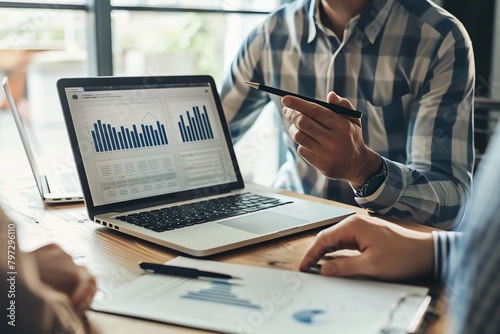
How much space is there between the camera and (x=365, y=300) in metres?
0.72

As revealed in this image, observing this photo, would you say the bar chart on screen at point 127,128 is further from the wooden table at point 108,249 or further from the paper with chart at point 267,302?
the paper with chart at point 267,302

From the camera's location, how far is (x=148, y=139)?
120 centimetres

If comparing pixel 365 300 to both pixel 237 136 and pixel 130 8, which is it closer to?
pixel 237 136

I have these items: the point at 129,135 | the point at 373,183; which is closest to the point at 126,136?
the point at 129,135

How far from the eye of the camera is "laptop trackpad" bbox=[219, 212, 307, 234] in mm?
998

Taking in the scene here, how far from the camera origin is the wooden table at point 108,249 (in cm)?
67

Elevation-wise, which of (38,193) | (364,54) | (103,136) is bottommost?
(38,193)

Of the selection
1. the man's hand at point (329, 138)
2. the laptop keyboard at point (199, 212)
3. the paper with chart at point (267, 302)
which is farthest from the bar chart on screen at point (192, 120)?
the paper with chart at point (267, 302)

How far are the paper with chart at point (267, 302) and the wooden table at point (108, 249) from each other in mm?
23

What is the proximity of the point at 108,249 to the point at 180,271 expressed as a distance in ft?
0.59

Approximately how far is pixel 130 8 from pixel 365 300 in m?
1.51

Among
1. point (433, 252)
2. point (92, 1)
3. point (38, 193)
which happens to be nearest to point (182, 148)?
point (38, 193)

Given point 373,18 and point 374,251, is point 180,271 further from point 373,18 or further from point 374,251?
point 373,18

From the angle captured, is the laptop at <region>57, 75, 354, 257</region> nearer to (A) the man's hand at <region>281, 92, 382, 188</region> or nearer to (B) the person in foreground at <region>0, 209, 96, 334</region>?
(A) the man's hand at <region>281, 92, 382, 188</region>
